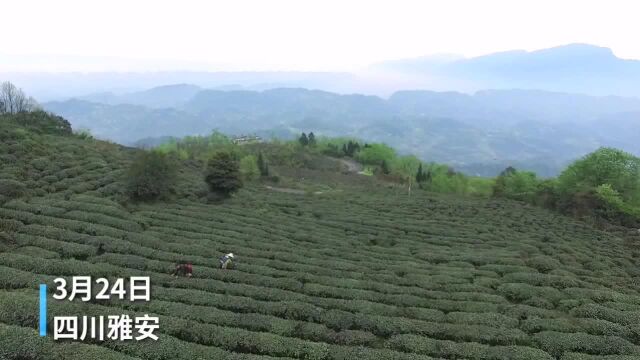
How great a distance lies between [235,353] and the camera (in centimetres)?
1554

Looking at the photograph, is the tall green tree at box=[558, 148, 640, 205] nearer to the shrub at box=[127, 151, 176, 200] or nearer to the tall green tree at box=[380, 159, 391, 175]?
the tall green tree at box=[380, 159, 391, 175]

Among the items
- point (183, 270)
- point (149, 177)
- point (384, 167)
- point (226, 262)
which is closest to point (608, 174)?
point (384, 167)

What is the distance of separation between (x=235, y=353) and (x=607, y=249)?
39918 mm

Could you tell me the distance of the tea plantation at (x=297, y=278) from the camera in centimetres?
1689

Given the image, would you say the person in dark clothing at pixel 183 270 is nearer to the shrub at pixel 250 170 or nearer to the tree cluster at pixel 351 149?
the shrub at pixel 250 170

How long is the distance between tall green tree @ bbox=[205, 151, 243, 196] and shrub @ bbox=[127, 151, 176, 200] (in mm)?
4783

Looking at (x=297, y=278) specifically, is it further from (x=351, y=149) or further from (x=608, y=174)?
(x=351, y=149)

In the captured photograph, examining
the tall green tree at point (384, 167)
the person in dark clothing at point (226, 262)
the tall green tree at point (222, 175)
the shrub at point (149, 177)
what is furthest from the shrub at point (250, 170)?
the person in dark clothing at point (226, 262)

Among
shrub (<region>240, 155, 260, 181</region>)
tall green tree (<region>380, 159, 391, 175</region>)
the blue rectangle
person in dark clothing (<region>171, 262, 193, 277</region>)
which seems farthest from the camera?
tall green tree (<region>380, 159, 391, 175</region>)

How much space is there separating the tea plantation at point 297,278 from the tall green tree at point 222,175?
2.28 metres

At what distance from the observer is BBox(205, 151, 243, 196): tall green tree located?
142ft

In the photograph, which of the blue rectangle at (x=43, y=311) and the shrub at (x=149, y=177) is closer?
the blue rectangle at (x=43, y=311)

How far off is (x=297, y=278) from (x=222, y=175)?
22.0m

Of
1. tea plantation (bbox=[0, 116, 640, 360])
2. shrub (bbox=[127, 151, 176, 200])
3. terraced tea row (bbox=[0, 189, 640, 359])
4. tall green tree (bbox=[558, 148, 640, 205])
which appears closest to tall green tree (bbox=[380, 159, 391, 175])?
tall green tree (bbox=[558, 148, 640, 205])
